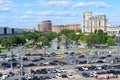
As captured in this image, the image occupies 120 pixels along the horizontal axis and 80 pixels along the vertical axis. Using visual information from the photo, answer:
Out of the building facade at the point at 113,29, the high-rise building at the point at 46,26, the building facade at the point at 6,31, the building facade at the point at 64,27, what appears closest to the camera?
the building facade at the point at 6,31

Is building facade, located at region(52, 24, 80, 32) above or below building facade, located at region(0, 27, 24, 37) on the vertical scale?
above

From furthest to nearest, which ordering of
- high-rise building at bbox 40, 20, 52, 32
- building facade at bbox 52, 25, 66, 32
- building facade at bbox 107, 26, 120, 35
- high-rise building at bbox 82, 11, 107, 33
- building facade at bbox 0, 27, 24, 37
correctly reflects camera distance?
high-rise building at bbox 40, 20, 52, 32, building facade at bbox 52, 25, 66, 32, high-rise building at bbox 82, 11, 107, 33, building facade at bbox 107, 26, 120, 35, building facade at bbox 0, 27, 24, 37

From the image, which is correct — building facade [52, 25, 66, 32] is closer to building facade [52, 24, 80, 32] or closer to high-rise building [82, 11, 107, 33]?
building facade [52, 24, 80, 32]

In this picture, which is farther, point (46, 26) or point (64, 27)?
point (46, 26)

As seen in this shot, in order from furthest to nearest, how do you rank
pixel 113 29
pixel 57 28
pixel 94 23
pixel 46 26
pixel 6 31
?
pixel 46 26 → pixel 57 28 → pixel 94 23 → pixel 113 29 → pixel 6 31

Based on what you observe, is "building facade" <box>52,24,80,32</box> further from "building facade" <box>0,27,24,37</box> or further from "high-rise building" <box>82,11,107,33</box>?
"building facade" <box>0,27,24,37</box>

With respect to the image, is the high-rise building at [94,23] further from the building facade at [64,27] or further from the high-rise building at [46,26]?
the high-rise building at [46,26]

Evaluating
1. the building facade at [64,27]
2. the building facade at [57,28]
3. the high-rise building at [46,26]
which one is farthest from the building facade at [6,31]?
the high-rise building at [46,26]

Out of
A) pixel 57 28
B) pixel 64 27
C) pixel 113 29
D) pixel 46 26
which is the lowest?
pixel 113 29

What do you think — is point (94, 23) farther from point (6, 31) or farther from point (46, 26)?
point (46, 26)

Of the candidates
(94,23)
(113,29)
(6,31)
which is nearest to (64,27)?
(94,23)

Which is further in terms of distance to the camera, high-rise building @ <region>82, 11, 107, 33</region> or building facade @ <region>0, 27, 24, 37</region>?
high-rise building @ <region>82, 11, 107, 33</region>

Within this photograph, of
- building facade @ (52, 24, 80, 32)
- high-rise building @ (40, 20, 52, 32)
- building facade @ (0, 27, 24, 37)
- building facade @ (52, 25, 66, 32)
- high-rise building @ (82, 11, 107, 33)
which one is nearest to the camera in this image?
building facade @ (0, 27, 24, 37)

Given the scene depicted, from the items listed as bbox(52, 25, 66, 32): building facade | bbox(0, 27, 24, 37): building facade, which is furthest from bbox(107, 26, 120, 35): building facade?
bbox(52, 25, 66, 32): building facade
